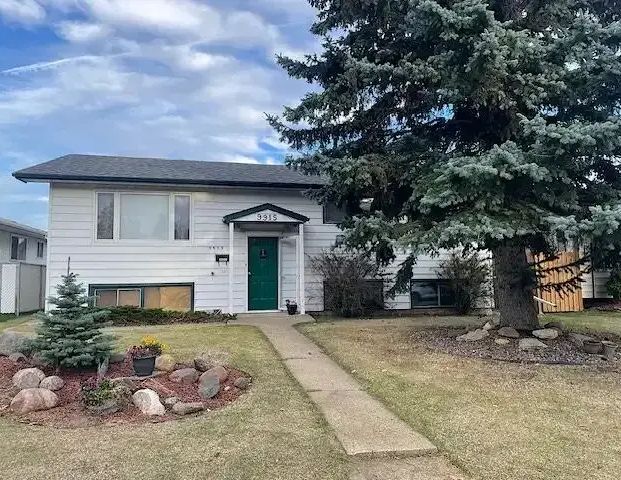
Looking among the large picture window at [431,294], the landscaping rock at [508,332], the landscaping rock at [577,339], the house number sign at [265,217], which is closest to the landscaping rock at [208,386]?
the landscaping rock at [508,332]

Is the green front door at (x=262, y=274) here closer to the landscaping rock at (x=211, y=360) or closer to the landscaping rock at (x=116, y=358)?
the landscaping rock at (x=211, y=360)

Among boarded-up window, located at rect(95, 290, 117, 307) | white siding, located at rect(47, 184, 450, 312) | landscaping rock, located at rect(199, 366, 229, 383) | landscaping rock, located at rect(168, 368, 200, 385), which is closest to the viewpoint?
landscaping rock, located at rect(199, 366, 229, 383)

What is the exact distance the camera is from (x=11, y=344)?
23.2 feet

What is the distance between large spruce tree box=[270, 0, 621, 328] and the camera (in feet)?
22.1

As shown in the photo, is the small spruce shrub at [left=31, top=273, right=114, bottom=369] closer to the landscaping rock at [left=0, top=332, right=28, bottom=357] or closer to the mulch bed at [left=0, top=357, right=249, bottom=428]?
the mulch bed at [left=0, top=357, right=249, bottom=428]

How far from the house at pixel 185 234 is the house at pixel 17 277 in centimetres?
384

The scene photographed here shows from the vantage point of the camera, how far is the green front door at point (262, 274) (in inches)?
542

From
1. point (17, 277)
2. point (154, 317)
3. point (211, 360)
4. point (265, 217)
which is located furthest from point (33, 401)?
point (17, 277)

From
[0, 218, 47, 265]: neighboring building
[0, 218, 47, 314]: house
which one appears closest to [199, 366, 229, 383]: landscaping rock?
[0, 218, 47, 314]: house

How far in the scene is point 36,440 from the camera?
4242mm

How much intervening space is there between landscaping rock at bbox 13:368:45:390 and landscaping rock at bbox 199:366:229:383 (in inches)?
73.1

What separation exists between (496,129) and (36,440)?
7801 mm

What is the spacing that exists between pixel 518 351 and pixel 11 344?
7710mm

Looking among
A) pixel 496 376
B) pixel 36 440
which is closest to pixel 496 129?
pixel 496 376
